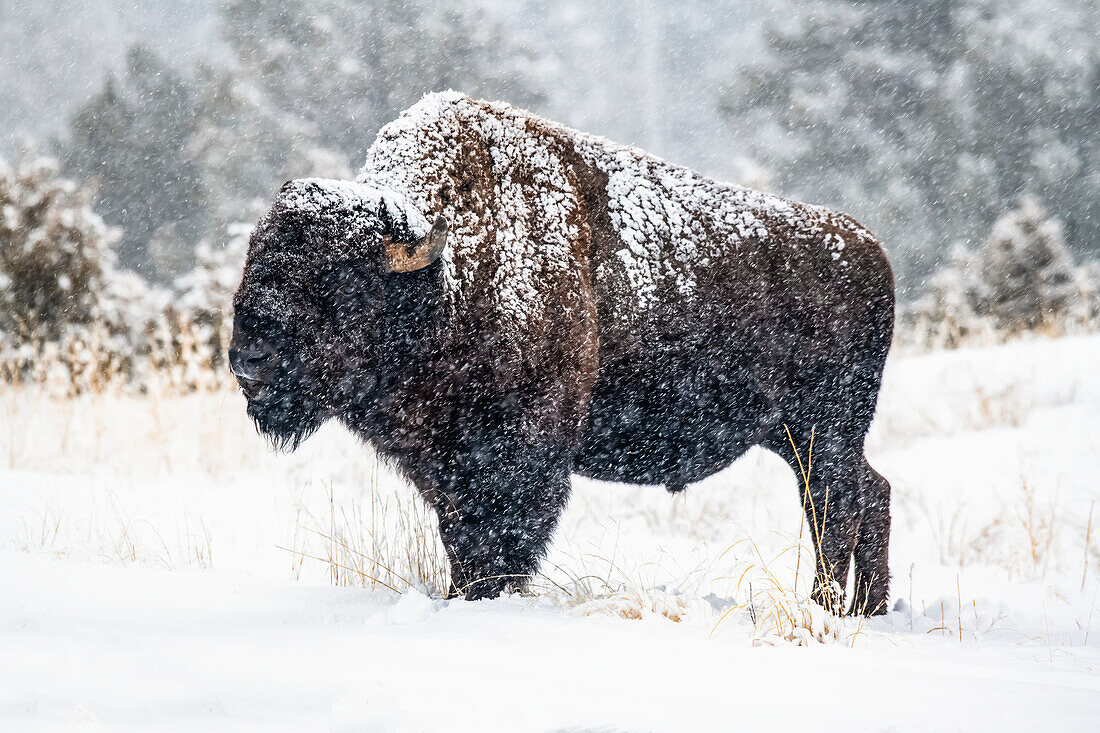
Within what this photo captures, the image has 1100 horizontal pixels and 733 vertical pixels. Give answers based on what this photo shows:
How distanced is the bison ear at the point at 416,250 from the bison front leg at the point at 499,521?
28.8 inches

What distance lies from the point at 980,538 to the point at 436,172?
413cm

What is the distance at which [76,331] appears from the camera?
475 inches

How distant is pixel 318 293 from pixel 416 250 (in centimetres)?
36

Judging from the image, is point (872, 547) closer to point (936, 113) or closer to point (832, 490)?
point (832, 490)

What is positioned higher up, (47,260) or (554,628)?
(47,260)

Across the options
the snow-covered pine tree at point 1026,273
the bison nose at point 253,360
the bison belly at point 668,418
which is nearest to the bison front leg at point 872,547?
the bison belly at point 668,418

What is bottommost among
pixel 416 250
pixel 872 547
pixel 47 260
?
pixel 872 547

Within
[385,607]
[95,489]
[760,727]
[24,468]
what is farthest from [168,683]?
[24,468]

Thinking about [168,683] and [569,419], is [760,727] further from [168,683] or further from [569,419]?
[569,419]

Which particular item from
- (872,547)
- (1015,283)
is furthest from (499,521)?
(1015,283)

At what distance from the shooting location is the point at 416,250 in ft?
10.5

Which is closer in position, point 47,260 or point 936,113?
point 47,260

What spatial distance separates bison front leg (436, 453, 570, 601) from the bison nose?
0.77m

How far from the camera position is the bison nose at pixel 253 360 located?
304 cm
